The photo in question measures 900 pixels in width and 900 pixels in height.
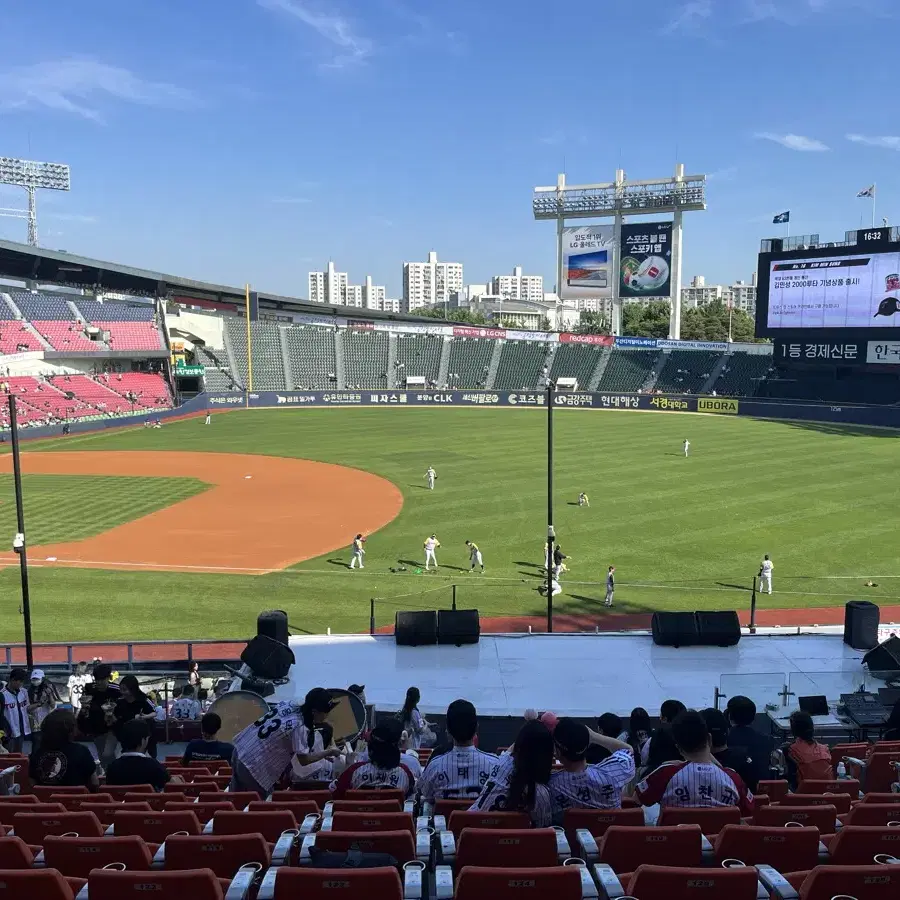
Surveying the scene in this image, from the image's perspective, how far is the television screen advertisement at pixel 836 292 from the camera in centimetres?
6016

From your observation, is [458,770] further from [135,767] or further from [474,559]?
[474,559]

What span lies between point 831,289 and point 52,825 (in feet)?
222

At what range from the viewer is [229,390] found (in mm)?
85375

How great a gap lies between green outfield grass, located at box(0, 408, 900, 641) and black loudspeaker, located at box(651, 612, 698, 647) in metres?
6.35

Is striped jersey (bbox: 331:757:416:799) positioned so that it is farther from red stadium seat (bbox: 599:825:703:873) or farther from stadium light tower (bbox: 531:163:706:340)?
stadium light tower (bbox: 531:163:706:340)

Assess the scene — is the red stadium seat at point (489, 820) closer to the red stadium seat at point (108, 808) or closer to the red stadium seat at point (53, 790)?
the red stadium seat at point (108, 808)


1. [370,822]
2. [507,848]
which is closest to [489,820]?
[507,848]

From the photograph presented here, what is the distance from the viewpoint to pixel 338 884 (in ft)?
12.8

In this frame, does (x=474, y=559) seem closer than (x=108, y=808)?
No

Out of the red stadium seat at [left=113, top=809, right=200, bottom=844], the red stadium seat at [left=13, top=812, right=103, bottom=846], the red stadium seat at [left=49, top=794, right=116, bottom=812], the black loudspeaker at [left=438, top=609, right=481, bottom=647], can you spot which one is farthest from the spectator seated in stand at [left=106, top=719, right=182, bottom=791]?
A: the black loudspeaker at [left=438, top=609, right=481, bottom=647]

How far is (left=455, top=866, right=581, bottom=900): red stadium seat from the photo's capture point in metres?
3.89

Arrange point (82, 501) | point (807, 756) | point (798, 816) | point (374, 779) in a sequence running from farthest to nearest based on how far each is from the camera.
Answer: point (82, 501) → point (807, 756) → point (374, 779) → point (798, 816)

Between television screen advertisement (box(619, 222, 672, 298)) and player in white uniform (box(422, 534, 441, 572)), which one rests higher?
television screen advertisement (box(619, 222, 672, 298))

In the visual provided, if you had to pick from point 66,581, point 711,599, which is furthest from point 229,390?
point 711,599
